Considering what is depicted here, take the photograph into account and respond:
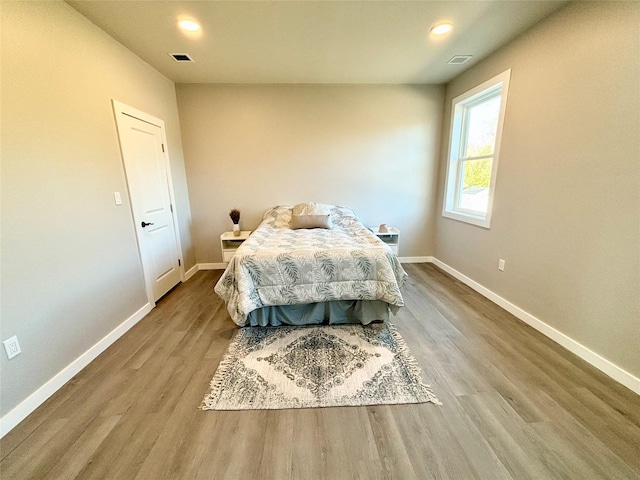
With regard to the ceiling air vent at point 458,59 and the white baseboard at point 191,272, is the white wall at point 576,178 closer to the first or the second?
Answer: the ceiling air vent at point 458,59

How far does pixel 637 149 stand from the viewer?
153 cm

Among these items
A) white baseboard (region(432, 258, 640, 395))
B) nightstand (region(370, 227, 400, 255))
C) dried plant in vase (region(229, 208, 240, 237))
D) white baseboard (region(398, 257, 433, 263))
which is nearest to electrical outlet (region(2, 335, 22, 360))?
dried plant in vase (region(229, 208, 240, 237))

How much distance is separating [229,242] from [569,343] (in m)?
3.54

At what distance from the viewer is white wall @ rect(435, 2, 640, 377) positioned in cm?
158

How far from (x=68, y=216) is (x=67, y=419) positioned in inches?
49.1

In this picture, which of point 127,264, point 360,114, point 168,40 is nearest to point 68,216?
point 127,264

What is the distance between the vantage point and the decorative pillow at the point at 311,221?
3.15 meters

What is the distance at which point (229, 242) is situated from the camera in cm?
351

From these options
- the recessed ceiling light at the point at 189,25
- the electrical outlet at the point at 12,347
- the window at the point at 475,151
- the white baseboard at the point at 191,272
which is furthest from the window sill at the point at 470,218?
the electrical outlet at the point at 12,347

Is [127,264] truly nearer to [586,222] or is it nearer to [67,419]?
[67,419]

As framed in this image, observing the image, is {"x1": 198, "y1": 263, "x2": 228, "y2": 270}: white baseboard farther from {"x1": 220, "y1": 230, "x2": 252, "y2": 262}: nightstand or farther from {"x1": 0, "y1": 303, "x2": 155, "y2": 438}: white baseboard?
{"x1": 0, "y1": 303, "x2": 155, "y2": 438}: white baseboard

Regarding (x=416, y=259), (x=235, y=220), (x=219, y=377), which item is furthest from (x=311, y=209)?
(x=219, y=377)

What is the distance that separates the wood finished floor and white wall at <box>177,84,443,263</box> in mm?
2244

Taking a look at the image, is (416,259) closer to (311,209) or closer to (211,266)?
(311,209)
